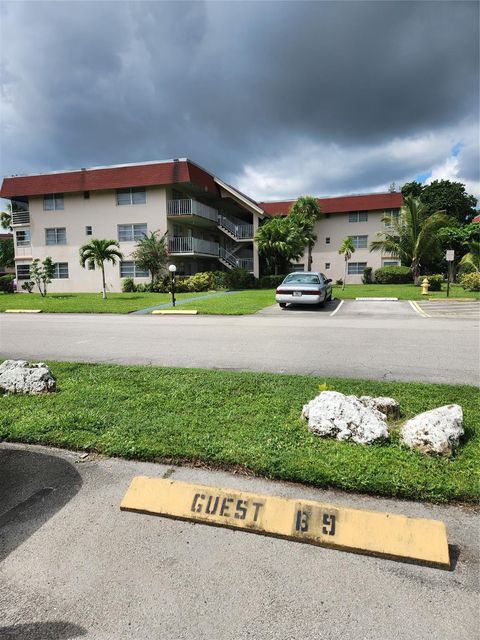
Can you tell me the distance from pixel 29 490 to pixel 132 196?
30619mm

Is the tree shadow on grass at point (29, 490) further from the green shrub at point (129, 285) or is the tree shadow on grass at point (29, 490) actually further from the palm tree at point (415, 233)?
the palm tree at point (415, 233)

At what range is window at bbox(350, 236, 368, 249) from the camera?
128 ft

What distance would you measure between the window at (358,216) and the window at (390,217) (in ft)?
6.06

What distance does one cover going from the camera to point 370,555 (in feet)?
8.83

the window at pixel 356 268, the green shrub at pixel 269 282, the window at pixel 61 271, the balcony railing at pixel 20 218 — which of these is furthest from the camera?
the window at pixel 356 268

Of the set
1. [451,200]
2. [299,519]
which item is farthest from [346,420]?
[451,200]

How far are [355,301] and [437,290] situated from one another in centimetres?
908

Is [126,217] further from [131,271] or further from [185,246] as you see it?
[185,246]

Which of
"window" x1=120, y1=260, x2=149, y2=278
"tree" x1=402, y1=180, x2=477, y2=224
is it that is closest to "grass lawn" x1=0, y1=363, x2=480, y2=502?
"window" x1=120, y1=260, x2=149, y2=278

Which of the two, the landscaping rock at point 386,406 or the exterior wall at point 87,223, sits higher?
the exterior wall at point 87,223

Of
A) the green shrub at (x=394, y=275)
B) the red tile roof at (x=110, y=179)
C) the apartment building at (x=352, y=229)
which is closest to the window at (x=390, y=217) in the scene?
the apartment building at (x=352, y=229)

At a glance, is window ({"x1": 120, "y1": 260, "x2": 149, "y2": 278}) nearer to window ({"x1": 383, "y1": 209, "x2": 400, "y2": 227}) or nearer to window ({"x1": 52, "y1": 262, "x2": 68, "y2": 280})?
window ({"x1": 52, "y1": 262, "x2": 68, "y2": 280})

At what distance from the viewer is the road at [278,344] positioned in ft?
24.4

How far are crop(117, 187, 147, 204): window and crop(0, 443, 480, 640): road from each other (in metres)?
30.3
